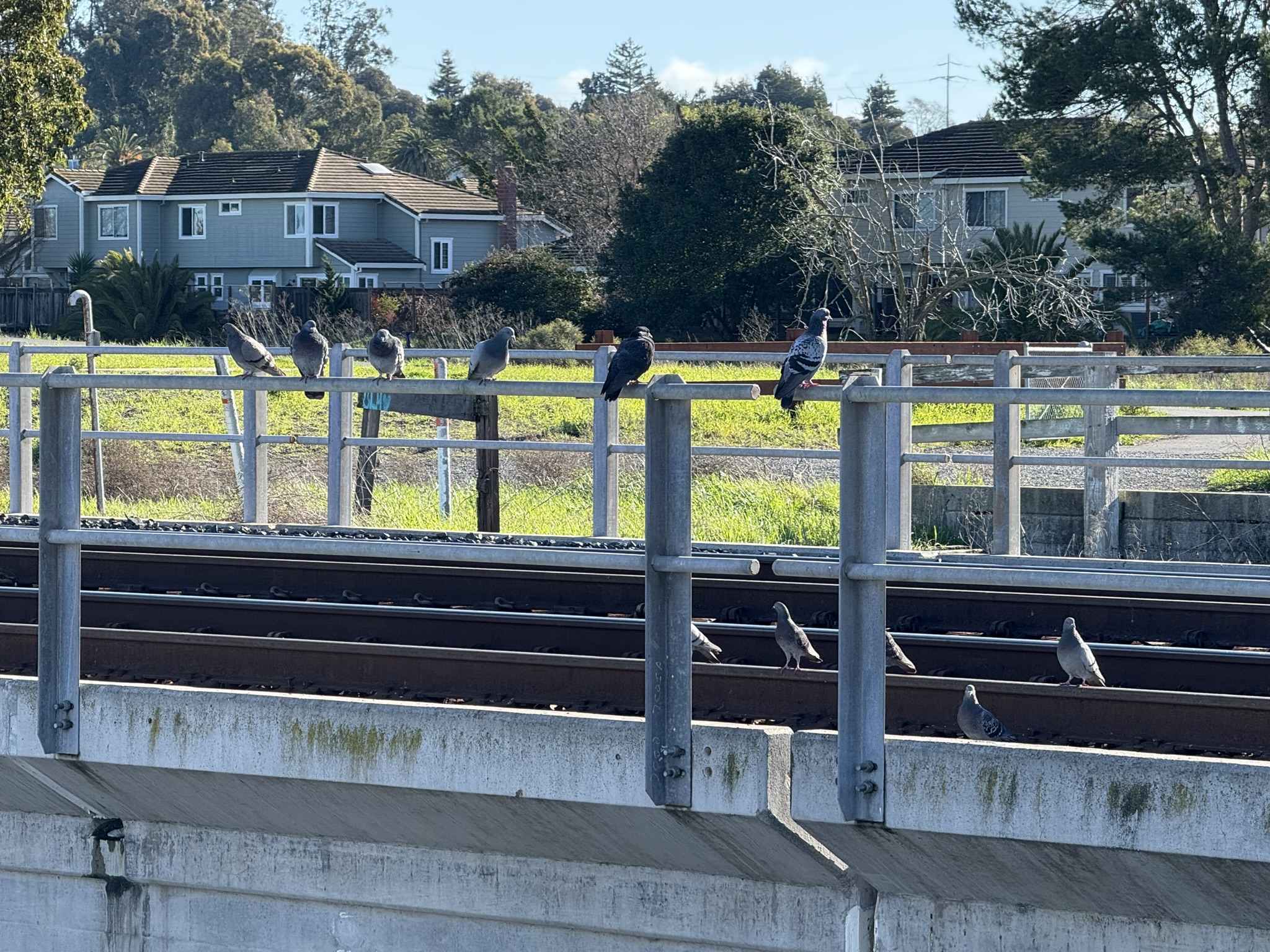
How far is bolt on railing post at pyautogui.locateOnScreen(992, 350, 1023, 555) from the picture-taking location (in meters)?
10.2

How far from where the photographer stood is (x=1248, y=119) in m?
38.0

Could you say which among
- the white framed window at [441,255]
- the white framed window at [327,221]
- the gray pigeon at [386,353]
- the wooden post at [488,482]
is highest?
the white framed window at [327,221]

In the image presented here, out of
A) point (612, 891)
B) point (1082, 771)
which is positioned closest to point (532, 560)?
point (612, 891)

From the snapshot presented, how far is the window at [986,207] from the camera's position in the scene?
5231 centimetres

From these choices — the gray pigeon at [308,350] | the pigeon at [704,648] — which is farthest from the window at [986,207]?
the pigeon at [704,648]

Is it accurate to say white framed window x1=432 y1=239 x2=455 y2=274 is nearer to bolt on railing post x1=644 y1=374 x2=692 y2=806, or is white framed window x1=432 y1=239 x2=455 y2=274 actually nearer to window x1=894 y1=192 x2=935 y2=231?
window x1=894 y1=192 x2=935 y2=231

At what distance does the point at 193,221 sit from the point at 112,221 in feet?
11.3

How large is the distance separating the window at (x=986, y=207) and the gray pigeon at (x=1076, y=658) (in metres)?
47.8

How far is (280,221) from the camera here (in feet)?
206

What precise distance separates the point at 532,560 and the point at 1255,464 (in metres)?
5.66

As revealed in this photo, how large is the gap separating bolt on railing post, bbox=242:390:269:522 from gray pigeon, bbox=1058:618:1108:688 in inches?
255

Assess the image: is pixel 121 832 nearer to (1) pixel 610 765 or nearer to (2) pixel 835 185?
(1) pixel 610 765

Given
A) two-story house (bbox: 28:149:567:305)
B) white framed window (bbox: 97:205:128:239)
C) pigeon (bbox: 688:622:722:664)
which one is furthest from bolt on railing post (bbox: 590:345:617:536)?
white framed window (bbox: 97:205:128:239)

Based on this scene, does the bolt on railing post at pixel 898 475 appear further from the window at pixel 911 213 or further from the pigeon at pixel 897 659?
the window at pixel 911 213
